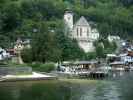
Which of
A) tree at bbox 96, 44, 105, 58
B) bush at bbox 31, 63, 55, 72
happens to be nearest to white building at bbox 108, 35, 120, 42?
tree at bbox 96, 44, 105, 58

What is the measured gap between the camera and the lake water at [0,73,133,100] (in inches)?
1828

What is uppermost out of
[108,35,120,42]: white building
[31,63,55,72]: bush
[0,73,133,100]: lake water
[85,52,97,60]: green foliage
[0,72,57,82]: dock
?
[108,35,120,42]: white building

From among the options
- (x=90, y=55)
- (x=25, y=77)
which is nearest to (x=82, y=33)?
(x=90, y=55)

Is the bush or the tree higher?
the tree

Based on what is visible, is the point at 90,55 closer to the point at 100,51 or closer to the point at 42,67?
the point at 100,51

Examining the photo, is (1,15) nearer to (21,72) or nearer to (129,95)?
(21,72)

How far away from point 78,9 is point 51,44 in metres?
60.6

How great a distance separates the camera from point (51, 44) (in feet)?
249

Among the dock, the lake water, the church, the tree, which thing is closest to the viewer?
the lake water

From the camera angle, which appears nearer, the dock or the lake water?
the lake water

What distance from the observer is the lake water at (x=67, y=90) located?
152 feet

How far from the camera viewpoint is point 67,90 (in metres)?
52.8

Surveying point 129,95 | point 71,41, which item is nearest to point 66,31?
point 71,41

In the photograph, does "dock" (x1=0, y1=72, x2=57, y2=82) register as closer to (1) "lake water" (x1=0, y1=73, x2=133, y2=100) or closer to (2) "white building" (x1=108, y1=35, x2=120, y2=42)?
(1) "lake water" (x1=0, y1=73, x2=133, y2=100)
